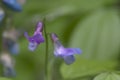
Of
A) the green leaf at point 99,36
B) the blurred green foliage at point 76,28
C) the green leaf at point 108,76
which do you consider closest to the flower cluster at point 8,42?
the blurred green foliage at point 76,28

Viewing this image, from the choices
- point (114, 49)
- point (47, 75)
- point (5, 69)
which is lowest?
point (47, 75)

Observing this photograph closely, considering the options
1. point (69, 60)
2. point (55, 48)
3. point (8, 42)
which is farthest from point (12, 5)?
point (69, 60)

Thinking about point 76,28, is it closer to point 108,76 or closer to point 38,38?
point 38,38

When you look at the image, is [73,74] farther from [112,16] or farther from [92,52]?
[112,16]

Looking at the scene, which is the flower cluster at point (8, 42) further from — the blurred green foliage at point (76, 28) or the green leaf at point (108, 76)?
the green leaf at point (108, 76)

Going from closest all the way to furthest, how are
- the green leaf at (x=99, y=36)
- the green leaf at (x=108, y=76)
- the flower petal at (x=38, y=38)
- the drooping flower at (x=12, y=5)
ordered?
the green leaf at (x=108, y=76) < the flower petal at (x=38, y=38) < the drooping flower at (x=12, y=5) < the green leaf at (x=99, y=36)

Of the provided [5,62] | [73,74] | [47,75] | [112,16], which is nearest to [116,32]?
[112,16]
